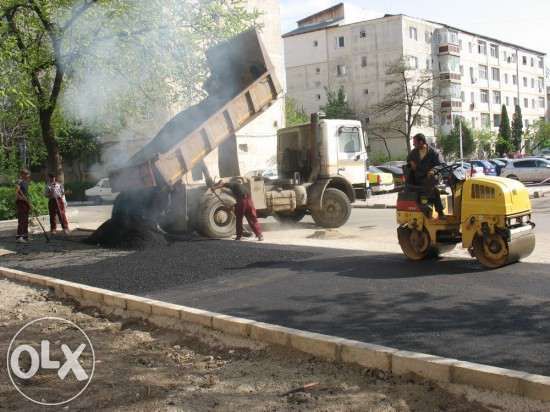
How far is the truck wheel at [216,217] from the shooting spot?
41.9 ft

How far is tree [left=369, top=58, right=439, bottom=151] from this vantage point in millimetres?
50781

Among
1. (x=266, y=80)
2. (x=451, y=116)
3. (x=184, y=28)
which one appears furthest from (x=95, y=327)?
(x=451, y=116)

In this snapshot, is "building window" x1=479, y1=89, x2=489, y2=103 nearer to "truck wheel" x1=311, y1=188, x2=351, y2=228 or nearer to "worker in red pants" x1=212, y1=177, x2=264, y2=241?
"truck wheel" x1=311, y1=188, x2=351, y2=228

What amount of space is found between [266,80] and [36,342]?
8744 mm

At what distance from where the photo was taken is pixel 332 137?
48.9 ft

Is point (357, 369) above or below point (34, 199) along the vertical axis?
below

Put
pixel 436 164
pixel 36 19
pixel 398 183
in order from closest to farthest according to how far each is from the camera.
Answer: pixel 436 164 → pixel 36 19 → pixel 398 183

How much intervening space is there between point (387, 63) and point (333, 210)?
42.9m

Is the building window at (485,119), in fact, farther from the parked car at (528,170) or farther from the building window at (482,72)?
the parked car at (528,170)

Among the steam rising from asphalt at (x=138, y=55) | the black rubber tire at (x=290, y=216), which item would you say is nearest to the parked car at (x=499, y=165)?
the black rubber tire at (x=290, y=216)

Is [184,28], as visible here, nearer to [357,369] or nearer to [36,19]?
[36,19]

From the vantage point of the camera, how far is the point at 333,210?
Result: 1491 cm

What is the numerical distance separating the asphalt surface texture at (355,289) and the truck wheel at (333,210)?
3714 mm

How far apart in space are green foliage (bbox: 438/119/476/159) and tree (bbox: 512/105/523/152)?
1105 centimetres
